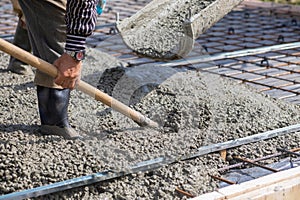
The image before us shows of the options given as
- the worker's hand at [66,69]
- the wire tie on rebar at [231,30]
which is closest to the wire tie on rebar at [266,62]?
the wire tie on rebar at [231,30]

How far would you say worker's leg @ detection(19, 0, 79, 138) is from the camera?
9.55 feet

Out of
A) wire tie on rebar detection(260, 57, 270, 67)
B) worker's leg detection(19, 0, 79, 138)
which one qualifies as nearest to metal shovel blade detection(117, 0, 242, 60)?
worker's leg detection(19, 0, 79, 138)

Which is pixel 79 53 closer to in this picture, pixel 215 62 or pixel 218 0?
pixel 218 0

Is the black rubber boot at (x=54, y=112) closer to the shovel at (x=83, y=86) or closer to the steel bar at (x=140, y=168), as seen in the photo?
the shovel at (x=83, y=86)

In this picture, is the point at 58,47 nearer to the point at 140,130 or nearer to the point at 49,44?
the point at 49,44

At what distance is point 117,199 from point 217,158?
1.98ft

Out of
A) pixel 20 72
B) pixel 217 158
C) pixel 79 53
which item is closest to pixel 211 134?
pixel 217 158

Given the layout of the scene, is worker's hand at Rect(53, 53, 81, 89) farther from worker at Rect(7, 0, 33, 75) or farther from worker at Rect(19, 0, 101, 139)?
worker at Rect(7, 0, 33, 75)

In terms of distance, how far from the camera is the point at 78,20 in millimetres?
2586

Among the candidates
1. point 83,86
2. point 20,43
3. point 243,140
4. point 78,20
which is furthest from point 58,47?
point 20,43

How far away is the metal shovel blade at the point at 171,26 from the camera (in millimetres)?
3592

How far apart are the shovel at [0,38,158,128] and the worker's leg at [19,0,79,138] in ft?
0.59

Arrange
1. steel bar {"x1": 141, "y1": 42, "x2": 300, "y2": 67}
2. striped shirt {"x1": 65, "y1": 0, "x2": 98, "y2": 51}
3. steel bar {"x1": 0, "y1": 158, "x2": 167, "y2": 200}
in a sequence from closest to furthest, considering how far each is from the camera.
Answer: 1. steel bar {"x1": 0, "y1": 158, "x2": 167, "y2": 200}
2. striped shirt {"x1": 65, "y1": 0, "x2": 98, "y2": 51}
3. steel bar {"x1": 141, "y1": 42, "x2": 300, "y2": 67}

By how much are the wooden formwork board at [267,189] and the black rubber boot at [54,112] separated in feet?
2.65
